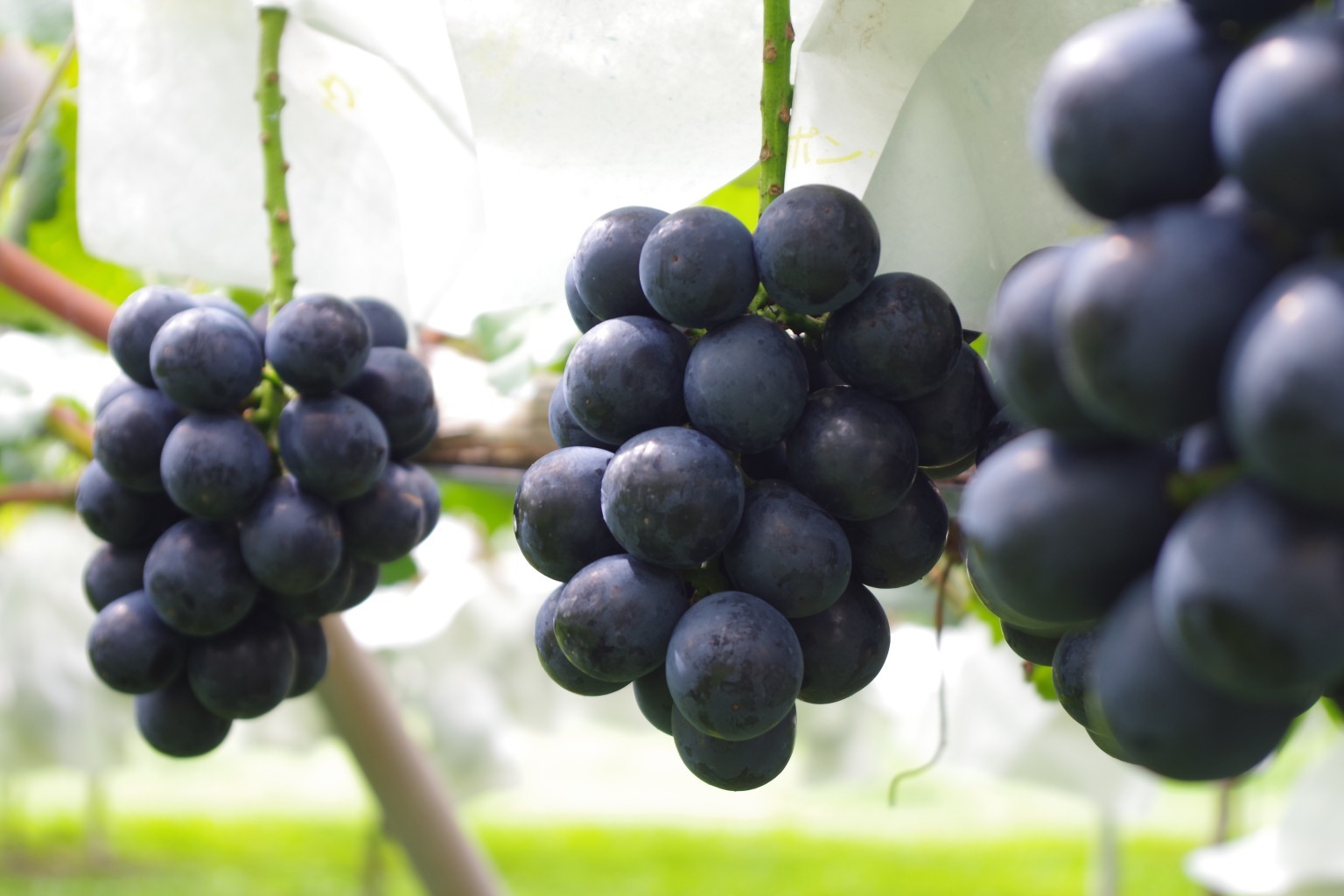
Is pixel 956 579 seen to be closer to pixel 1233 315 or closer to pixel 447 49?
pixel 447 49

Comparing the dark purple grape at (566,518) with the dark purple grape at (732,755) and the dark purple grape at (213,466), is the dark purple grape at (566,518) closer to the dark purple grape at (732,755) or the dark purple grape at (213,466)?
the dark purple grape at (732,755)

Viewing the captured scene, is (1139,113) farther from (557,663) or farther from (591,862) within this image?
(591,862)

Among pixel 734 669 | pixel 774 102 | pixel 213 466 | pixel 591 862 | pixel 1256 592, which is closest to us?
pixel 1256 592

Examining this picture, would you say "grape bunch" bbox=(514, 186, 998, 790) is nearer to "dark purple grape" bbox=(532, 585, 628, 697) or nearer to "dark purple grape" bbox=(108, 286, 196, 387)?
"dark purple grape" bbox=(532, 585, 628, 697)

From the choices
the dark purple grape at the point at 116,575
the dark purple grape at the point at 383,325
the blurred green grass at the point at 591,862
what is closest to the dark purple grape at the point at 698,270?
the dark purple grape at the point at 383,325

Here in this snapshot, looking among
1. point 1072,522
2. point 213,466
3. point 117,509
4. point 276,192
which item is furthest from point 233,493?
point 1072,522

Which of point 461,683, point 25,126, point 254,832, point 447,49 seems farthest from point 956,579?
point 254,832

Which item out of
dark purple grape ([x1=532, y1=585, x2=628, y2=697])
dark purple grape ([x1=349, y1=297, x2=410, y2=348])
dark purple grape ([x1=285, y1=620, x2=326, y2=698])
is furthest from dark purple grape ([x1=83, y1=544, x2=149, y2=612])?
dark purple grape ([x1=532, y1=585, x2=628, y2=697])
